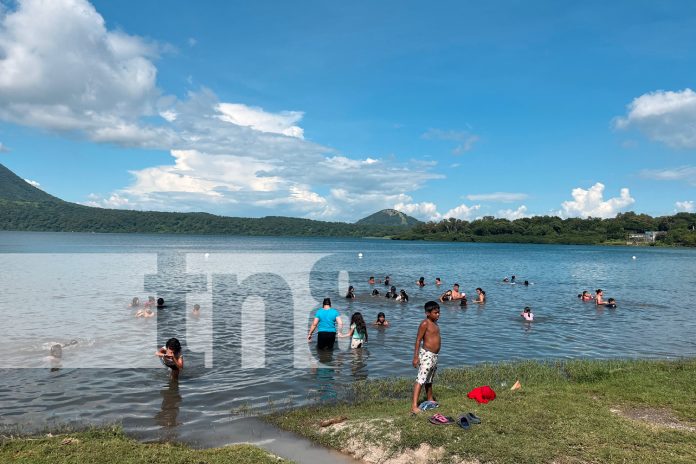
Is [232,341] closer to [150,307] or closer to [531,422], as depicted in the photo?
[150,307]

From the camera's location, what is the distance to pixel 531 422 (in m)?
9.36

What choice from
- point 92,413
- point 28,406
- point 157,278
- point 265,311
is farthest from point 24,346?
point 157,278

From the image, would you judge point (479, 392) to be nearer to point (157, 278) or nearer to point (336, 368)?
point (336, 368)

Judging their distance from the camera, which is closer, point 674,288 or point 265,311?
point 265,311

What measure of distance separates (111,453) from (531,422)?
768 centimetres

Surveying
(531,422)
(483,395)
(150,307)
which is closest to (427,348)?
(483,395)

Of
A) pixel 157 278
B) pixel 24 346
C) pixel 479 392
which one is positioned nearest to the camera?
pixel 479 392

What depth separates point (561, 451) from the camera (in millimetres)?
8125

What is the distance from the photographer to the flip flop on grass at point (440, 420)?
925cm

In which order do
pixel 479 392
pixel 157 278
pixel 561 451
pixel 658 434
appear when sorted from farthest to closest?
pixel 157 278
pixel 479 392
pixel 658 434
pixel 561 451

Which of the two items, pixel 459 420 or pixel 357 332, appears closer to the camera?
pixel 459 420

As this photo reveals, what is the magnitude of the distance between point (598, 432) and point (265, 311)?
2086 cm

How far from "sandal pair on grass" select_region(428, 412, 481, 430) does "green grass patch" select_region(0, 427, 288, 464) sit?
3.04 m

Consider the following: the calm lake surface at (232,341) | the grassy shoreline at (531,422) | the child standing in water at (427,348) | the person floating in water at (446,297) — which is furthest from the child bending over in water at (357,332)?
the person floating in water at (446,297)
